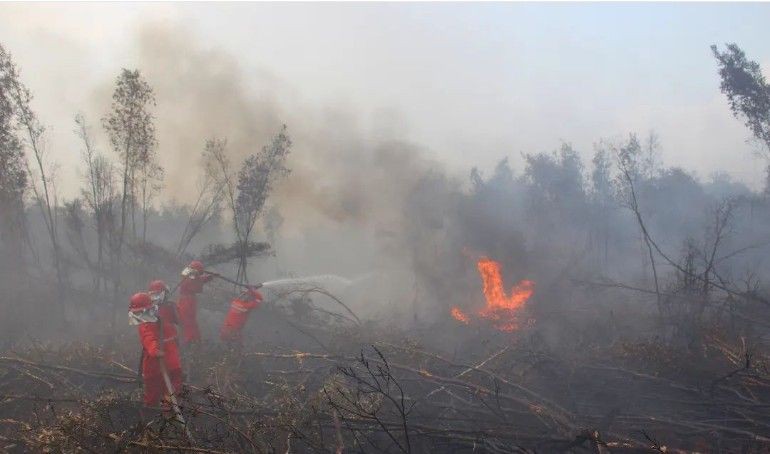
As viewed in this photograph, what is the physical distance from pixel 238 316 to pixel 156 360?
3.08 metres

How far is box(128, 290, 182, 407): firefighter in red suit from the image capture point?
712cm

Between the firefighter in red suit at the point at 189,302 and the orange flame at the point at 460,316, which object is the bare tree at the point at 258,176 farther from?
the orange flame at the point at 460,316

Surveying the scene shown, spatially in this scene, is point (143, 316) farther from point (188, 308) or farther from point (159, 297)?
point (188, 308)

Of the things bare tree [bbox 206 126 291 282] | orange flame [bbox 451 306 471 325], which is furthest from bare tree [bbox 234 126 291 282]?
orange flame [bbox 451 306 471 325]

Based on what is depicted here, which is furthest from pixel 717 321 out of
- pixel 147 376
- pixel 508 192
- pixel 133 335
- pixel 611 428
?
pixel 508 192

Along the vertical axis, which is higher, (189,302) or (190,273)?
(190,273)

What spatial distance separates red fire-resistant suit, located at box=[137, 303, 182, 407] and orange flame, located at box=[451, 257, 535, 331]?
25.8ft

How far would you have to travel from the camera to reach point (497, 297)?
1453cm

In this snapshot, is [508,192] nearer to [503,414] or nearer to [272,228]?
[272,228]

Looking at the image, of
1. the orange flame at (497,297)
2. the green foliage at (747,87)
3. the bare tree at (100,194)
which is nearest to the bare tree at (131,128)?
the bare tree at (100,194)

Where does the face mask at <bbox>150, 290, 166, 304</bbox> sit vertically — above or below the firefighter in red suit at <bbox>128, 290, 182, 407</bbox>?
above

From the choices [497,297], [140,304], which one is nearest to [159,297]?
[140,304]

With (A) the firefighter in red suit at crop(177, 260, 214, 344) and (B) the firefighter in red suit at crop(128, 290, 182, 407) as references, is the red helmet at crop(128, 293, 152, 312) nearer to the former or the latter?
(B) the firefighter in red suit at crop(128, 290, 182, 407)

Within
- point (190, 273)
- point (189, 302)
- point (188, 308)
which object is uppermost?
point (190, 273)
